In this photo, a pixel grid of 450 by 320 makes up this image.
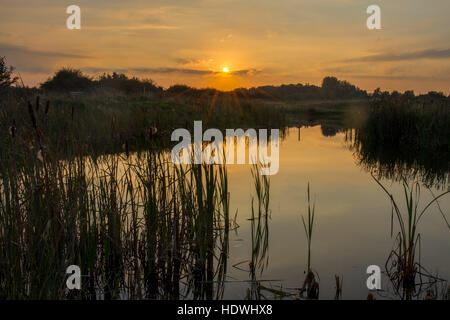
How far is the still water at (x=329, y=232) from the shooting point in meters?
3.73

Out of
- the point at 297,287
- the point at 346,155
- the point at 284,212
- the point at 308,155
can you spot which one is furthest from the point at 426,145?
the point at 297,287

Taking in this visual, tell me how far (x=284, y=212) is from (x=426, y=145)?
7.60 metres

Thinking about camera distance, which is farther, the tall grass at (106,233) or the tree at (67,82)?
the tree at (67,82)

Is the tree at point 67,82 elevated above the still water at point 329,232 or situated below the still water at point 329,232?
above

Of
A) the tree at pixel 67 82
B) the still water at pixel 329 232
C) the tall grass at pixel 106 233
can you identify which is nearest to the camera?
the tall grass at pixel 106 233

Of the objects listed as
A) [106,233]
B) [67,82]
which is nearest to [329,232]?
[106,233]

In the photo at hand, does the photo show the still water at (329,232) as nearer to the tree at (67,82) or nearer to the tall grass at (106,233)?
the tall grass at (106,233)

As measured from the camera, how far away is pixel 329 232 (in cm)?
505

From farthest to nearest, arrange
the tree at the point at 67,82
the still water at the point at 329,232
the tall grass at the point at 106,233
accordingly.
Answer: the tree at the point at 67,82
the still water at the point at 329,232
the tall grass at the point at 106,233

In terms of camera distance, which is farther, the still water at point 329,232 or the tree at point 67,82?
the tree at point 67,82

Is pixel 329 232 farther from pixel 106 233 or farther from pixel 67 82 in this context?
pixel 67 82

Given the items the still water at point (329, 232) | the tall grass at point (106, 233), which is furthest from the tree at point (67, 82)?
the tall grass at point (106, 233)
